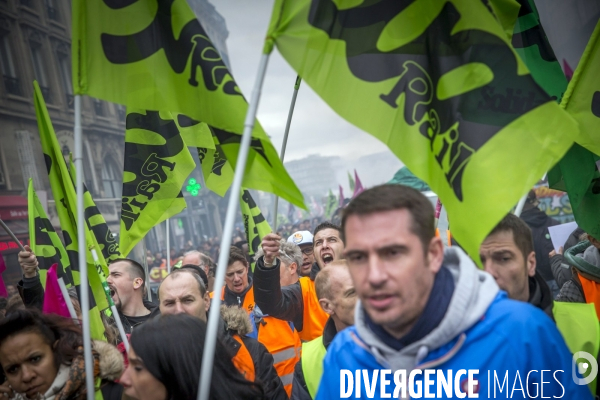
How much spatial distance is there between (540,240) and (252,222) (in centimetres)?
320

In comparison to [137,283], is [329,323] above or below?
below

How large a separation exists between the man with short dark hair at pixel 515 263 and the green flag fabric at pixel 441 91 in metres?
0.44

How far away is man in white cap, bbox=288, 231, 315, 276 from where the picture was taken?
6.38 metres

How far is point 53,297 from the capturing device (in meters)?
3.82

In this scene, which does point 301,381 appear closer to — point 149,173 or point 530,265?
point 530,265

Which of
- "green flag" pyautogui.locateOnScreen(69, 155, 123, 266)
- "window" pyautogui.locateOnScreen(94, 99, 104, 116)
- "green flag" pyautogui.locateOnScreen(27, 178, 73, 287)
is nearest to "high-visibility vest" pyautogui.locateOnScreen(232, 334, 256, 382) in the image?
"green flag" pyautogui.locateOnScreen(69, 155, 123, 266)

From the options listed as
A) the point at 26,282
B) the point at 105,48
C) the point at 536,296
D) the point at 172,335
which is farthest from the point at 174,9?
the point at 26,282

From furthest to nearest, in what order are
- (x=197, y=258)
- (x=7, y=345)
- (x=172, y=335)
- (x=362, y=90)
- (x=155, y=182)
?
1. (x=197, y=258)
2. (x=155, y=182)
3. (x=7, y=345)
4. (x=362, y=90)
5. (x=172, y=335)

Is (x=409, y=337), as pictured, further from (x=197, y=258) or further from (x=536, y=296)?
(x=197, y=258)

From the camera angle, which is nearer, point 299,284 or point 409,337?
point 409,337

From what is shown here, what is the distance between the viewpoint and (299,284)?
4504mm

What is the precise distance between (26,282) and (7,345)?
200 centimetres

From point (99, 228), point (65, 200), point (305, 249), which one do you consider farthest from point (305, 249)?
point (65, 200)

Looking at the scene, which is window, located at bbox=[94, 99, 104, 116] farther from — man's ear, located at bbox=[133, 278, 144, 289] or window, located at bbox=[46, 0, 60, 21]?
man's ear, located at bbox=[133, 278, 144, 289]
